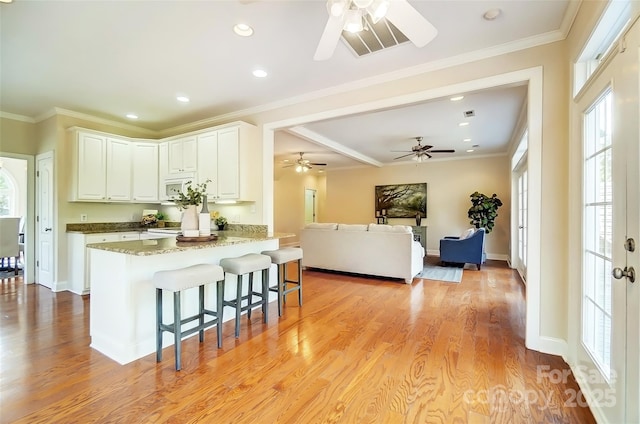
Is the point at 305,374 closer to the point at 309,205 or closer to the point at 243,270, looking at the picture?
the point at 243,270

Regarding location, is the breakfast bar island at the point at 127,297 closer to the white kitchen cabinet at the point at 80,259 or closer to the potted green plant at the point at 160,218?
the white kitchen cabinet at the point at 80,259

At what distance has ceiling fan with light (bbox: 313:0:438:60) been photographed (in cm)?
155

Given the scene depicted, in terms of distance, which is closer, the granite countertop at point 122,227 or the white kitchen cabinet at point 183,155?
the granite countertop at point 122,227

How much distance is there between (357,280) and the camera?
5090mm

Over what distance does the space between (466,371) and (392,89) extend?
275 cm

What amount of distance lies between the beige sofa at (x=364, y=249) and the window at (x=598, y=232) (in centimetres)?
282

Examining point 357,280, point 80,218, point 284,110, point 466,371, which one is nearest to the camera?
point 466,371

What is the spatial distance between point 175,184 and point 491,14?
469cm

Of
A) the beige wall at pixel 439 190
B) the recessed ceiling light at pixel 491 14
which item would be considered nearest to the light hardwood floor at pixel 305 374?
the recessed ceiling light at pixel 491 14

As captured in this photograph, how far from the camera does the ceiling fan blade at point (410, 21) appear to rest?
5.19 feet

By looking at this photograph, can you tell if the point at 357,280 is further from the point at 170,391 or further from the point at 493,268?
the point at 170,391

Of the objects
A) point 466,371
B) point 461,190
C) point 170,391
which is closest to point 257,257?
point 170,391

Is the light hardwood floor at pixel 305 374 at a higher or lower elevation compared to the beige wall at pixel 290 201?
lower

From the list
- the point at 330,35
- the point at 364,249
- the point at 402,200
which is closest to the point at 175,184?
the point at 364,249
